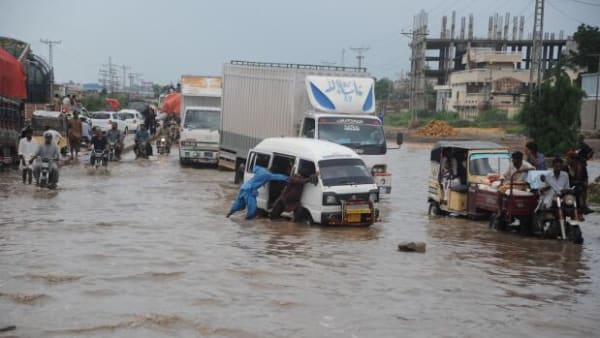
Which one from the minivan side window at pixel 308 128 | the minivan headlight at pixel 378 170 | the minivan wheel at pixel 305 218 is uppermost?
the minivan side window at pixel 308 128

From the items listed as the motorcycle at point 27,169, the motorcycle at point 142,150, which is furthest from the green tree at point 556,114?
the motorcycle at point 27,169

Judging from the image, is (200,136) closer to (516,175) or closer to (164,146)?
(164,146)

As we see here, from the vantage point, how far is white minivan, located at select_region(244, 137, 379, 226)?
16.0 meters

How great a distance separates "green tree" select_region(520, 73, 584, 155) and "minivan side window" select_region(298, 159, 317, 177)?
981 inches

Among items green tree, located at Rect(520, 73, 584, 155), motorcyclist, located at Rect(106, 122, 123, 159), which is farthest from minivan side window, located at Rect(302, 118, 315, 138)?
green tree, located at Rect(520, 73, 584, 155)

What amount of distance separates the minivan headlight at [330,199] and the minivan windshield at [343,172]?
0.73ft

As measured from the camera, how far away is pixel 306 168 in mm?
16547

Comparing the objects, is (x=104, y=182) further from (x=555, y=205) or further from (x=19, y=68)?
(x=555, y=205)

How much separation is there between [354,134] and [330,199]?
4.95 metres

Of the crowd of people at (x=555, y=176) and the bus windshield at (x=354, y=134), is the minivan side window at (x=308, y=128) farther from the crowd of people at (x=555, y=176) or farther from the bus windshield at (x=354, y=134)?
the crowd of people at (x=555, y=176)

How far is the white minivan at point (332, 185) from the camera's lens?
16000mm

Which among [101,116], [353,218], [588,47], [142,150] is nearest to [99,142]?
[142,150]

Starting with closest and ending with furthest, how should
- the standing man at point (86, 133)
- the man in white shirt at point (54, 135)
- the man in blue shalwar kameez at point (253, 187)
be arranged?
the man in blue shalwar kameez at point (253, 187) < the man in white shirt at point (54, 135) < the standing man at point (86, 133)

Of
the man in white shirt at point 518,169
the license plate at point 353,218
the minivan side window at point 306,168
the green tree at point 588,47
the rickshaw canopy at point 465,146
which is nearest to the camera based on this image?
the man in white shirt at point 518,169
